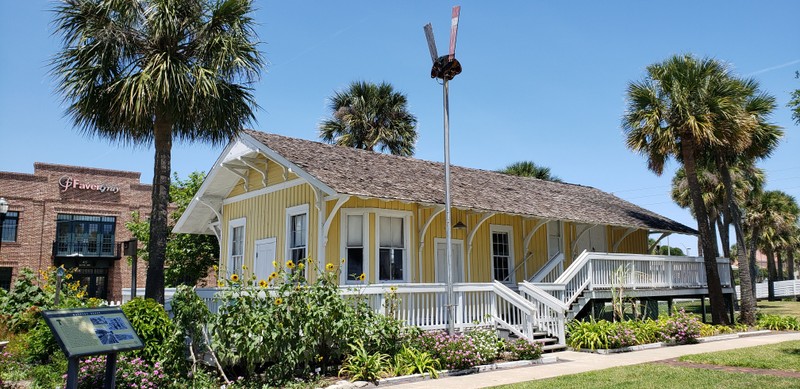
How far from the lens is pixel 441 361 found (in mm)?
11391

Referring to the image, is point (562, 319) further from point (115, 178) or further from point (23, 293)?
point (115, 178)

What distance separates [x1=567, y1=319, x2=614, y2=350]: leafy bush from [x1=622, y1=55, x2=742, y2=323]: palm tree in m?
7.31

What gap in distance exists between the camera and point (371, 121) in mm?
31672

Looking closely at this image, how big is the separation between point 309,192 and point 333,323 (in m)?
5.75

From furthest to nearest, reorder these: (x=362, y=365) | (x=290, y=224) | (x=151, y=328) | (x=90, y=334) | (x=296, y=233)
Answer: (x=290, y=224) < (x=296, y=233) < (x=362, y=365) < (x=151, y=328) < (x=90, y=334)

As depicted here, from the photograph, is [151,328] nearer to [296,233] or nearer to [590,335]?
[296,233]

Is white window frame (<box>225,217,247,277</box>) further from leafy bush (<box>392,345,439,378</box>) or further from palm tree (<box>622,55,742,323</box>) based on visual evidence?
palm tree (<box>622,55,742,323</box>)

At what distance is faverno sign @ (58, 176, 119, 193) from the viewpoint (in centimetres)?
3691

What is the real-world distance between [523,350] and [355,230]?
513 centimetres

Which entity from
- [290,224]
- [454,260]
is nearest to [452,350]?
[454,260]

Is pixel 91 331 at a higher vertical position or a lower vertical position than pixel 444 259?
lower

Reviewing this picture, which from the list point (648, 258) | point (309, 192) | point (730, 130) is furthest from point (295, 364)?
point (730, 130)

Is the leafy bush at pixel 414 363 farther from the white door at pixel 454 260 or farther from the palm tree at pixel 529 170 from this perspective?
the palm tree at pixel 529 170

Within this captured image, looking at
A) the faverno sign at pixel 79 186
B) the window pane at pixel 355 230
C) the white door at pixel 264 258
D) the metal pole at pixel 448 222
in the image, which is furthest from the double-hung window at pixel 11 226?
the metal pole at pixel 448 222
